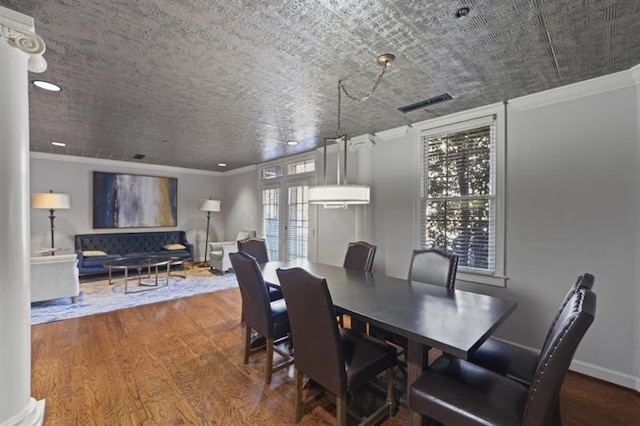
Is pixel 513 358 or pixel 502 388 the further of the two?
pixel 513 358

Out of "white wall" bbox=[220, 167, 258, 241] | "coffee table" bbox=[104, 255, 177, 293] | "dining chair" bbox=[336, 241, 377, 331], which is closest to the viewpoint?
"dining chair" bbox=[336, 241, 377, 331]

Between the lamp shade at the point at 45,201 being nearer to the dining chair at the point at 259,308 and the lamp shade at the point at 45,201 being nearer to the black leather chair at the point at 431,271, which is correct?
the dining chair at the point at 259,308

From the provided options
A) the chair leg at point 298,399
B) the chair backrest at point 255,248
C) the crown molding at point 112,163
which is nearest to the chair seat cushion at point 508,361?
the chair leg at point 298,399

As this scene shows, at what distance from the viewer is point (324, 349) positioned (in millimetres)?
1618

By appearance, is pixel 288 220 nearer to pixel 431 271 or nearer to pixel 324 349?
pixel 431 271

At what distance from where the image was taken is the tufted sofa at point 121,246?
17.5 feet

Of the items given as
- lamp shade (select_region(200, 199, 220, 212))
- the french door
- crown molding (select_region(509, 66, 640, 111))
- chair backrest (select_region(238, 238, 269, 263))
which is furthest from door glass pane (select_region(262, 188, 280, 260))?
crown molding (select_region(509, 66, 640, 111))

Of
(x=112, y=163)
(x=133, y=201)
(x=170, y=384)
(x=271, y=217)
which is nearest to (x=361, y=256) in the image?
(x=170, y=384)

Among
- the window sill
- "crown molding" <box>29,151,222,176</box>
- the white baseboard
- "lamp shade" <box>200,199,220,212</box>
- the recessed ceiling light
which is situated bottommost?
the white baseboard

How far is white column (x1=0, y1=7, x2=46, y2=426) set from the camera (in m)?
1.41

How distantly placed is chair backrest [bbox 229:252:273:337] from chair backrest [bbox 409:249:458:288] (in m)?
1.38

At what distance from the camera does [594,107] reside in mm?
2385

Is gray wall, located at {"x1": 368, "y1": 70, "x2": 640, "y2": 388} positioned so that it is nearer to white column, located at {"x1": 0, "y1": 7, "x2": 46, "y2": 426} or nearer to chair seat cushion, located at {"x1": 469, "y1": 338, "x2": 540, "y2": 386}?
chair seat cushion, located at {"x1": 469, "y1": 338, "x2": 540, "y2": 386}

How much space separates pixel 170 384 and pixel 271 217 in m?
4.17
